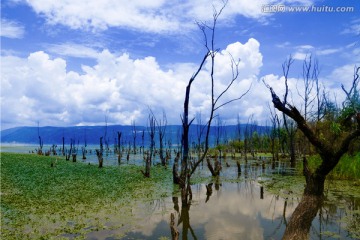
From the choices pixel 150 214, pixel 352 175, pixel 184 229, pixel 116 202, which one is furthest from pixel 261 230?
pixel 352 175

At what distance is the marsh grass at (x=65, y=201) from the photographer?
11852 millimetres

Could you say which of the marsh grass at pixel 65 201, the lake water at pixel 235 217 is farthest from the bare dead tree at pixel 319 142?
the marsh grass at pixel 65 201

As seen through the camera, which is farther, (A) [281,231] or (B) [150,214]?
(B) [150,214]

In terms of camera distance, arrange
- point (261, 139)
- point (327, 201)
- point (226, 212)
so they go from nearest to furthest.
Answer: point (226, 212), point (327, 201), point (261, 139)

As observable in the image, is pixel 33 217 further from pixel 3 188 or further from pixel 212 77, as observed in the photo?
pixel 212 77

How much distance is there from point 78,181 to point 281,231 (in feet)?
51.4

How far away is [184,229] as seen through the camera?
1246cm

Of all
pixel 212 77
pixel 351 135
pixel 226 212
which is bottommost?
pixel 226 212

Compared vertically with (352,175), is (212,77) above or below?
above

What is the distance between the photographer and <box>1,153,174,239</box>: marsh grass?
1185 cm

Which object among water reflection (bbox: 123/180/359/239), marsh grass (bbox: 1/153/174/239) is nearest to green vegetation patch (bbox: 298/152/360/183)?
water reflection (bbox: 123/180/359/239)

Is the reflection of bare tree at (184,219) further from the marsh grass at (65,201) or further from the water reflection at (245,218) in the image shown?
the marsh grass at (65,201)

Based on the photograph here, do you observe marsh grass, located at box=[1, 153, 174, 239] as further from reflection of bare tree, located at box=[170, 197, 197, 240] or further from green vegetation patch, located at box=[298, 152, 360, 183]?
green vegetation patch, located at box=[298, 152, 360, 183]

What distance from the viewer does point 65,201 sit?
1630cm
